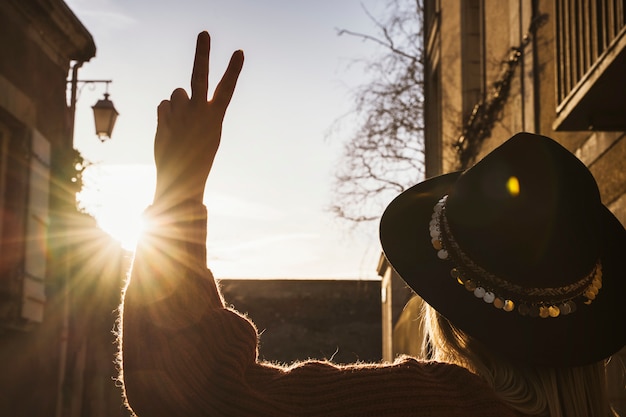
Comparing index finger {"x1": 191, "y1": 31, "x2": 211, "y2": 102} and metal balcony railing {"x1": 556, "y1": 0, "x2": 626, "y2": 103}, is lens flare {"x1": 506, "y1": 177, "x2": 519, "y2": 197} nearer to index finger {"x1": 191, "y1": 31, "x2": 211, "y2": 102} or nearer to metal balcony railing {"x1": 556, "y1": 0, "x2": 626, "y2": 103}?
index finger {"x1": 191, "y1": 31, "x2": 211, "y2": 102}

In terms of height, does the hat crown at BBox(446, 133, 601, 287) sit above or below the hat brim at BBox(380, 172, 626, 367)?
above

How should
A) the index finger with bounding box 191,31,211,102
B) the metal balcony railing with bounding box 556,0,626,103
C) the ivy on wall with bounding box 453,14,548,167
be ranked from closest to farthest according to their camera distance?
the index finger with bounding box 191,31,211,102, the metal balcony railing with bounding box 556,0,626,103, the ivy on wall with bounding box 453,14,548,167

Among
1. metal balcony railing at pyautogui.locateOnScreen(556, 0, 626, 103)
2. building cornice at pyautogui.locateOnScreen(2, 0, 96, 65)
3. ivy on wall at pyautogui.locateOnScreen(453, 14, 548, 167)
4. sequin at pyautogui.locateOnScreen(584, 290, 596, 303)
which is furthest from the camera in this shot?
building cornice at pyautogui.locateOnScreen(2, 0, 96, 65)

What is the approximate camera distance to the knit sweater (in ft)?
4.97


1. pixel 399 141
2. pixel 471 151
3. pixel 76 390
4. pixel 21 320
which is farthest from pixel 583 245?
pixel 399 141

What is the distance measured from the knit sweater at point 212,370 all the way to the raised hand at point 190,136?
0.13 feet

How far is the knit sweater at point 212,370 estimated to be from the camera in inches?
59.6

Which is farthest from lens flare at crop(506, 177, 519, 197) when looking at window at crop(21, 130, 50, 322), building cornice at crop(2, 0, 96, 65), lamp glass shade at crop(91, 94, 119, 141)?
lamp glass shade at crop(91, 94, 119, 141)

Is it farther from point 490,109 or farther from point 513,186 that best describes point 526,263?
point 490,109

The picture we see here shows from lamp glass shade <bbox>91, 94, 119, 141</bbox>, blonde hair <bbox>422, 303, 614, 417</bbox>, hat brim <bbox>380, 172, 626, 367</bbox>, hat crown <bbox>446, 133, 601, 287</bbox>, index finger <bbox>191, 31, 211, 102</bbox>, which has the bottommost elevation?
blonde hair <bbox>422, 303, 614, 417</bbox>

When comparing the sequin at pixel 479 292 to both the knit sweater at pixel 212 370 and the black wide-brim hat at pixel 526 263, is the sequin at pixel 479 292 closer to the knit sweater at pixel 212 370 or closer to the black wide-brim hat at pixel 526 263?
the black wide-brim hat at pixel 526 263

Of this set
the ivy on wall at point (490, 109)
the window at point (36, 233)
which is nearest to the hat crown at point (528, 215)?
the ivy on wall at point (490, 109)

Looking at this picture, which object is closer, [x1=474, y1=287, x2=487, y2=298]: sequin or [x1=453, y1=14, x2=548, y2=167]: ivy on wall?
[x1=474, y1=287, x2=487, y2=298]: sequin

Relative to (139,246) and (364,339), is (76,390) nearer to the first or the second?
(139,246)
